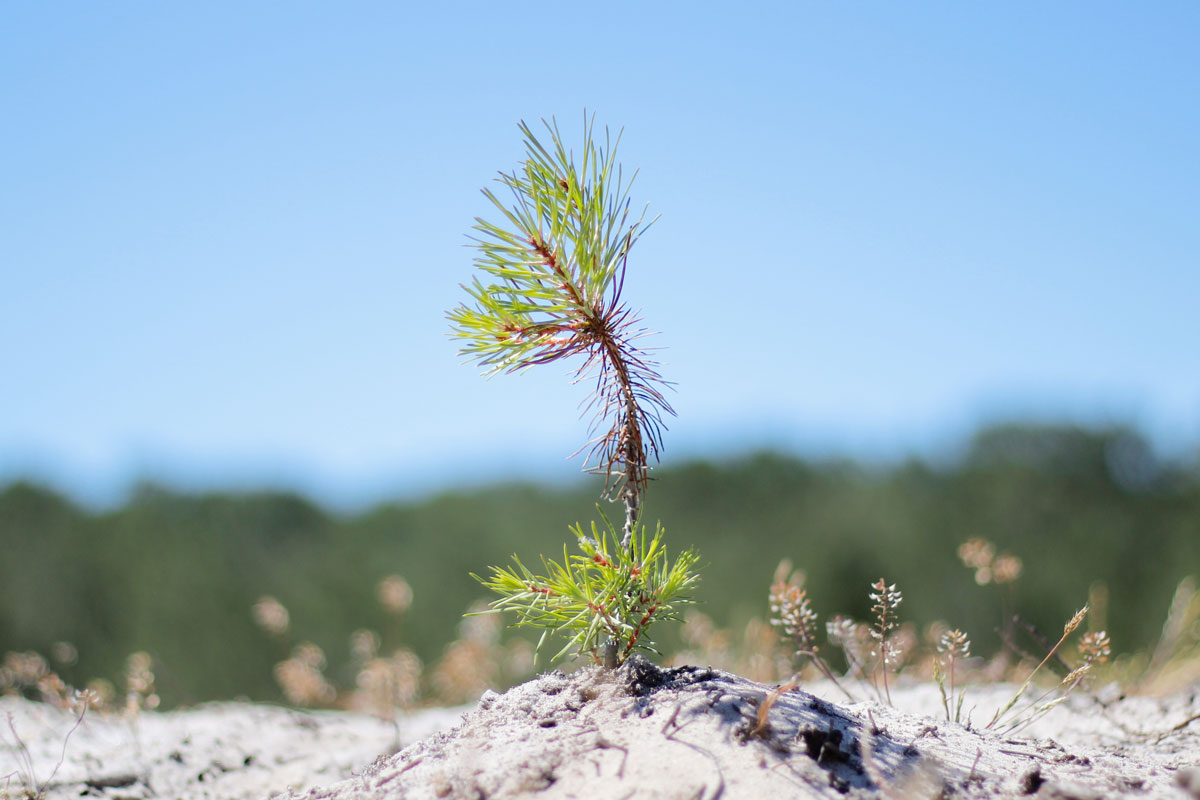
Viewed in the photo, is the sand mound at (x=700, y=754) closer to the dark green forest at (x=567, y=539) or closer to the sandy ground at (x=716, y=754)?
the sandy ground at (x=716, y=754)

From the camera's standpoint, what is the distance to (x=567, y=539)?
29.4 feet

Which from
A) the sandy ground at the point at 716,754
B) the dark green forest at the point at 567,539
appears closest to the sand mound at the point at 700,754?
the sandy ground at the point at 716,754

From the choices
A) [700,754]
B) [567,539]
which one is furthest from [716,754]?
[567,539]

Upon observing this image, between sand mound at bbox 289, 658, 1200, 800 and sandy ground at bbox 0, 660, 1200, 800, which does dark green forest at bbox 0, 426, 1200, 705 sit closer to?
sandy ground at bbox 0, 660, 1200, 800

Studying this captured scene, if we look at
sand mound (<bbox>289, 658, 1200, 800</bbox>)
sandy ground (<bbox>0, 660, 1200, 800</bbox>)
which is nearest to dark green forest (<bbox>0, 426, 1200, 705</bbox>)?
sandy ground (<bbox>0, 660, 1200, 800</bbox>)

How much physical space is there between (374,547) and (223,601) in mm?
2214

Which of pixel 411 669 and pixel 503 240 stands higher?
pixel 503 240

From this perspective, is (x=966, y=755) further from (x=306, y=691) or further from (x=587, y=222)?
(x=306, y=691)

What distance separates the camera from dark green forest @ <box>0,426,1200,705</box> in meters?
9.05

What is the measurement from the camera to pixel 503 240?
86.0 inches

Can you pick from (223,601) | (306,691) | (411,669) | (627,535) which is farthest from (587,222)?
(223,601)

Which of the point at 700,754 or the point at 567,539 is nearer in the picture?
the point at 700,754

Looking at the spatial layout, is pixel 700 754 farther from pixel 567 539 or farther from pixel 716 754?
pixel 567 539

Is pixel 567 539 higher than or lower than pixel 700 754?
lower
